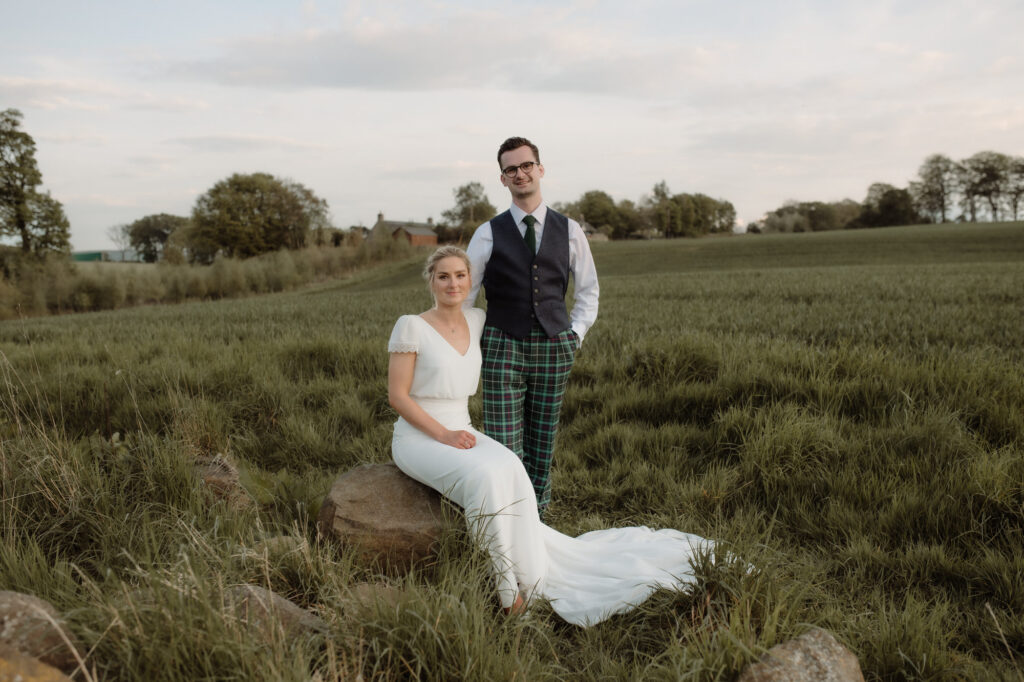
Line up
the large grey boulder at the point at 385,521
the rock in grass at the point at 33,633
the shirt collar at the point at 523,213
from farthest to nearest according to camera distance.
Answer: the shirt collar at the point at 523,213 → the large grey boulder at the point at 385,521 → the rock in grass at the point at 33,633

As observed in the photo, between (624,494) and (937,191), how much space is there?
346ft

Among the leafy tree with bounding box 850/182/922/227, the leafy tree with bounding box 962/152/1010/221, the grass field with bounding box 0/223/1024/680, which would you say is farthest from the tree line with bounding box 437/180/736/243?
the grass field with bounding box 0/223/1024/680

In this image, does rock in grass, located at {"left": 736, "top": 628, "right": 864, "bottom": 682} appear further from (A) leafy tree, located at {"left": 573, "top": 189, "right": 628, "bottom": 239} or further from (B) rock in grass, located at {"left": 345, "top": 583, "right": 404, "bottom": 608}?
(A) leafy tree, located at {"left": 573, "top": 189, "right": 628, "bottom": 239}

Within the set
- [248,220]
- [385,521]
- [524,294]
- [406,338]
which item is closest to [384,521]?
[385,521]

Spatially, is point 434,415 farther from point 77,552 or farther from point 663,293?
point 663,293

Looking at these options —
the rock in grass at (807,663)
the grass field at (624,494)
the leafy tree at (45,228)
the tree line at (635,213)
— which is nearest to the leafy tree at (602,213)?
the tree line at (635,213)

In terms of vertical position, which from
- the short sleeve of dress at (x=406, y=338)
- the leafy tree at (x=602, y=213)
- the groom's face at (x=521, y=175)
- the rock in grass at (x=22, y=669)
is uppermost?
the leafy tree at (x=602, y=213)

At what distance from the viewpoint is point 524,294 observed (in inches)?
154

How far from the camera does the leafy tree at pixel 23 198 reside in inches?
1226

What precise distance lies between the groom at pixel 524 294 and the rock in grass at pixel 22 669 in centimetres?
272

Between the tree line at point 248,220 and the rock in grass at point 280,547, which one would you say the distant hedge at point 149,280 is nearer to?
the tree line at point 248,220

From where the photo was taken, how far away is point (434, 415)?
3562mm

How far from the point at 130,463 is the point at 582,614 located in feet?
10.7

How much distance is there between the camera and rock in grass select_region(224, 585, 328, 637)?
2172mm
